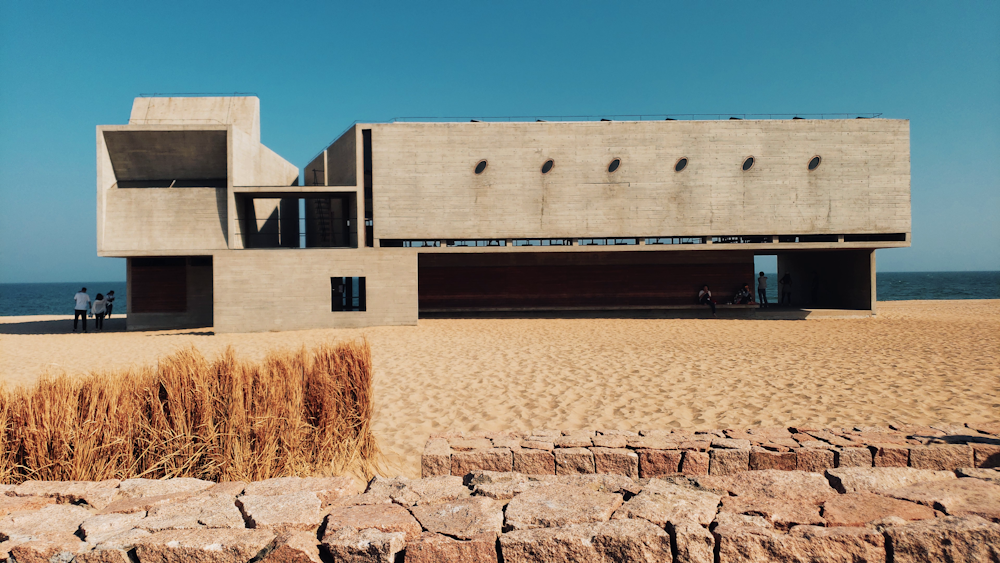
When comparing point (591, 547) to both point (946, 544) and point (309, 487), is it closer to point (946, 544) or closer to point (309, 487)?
point (946, 544)

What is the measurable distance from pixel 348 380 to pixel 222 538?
2911 millimetres

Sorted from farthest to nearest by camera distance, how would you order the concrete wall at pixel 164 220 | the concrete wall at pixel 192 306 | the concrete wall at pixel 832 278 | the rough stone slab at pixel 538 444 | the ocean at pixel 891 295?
1. the ocean at pixel 891 295
2. the concrete wall at pixel 192 306
3. the concrete wall at pixel 832 278
4. the concrete wall at pixel 164 220
5. the rough stone slab at pixel 538 444

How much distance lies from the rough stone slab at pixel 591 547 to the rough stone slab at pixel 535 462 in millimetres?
1557

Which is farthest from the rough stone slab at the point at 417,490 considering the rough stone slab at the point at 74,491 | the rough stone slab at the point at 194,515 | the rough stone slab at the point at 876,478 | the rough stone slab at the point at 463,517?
the rough stone slab at the point at 876,478

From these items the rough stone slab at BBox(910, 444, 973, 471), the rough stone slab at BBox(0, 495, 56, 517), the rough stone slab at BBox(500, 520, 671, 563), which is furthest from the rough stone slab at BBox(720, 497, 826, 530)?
the rough stone slab at BBox(0, 495, 56, 517)

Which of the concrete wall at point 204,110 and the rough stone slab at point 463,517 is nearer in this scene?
the rough stone slab at point 463,517

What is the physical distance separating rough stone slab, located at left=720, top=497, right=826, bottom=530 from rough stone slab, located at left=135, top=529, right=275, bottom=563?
2686mm

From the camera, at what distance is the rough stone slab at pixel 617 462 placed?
4227 mm

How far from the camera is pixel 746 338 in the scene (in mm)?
13664

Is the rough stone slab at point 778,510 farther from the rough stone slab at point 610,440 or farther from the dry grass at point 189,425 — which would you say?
the dry grass at point 189,425

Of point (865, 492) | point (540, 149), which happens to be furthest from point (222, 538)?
point (540, 149)

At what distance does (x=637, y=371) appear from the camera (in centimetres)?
922

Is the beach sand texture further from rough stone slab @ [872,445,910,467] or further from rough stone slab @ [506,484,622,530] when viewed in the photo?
rough stone slab @ [506,484,622,530]

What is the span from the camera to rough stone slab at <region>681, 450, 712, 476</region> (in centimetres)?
420
